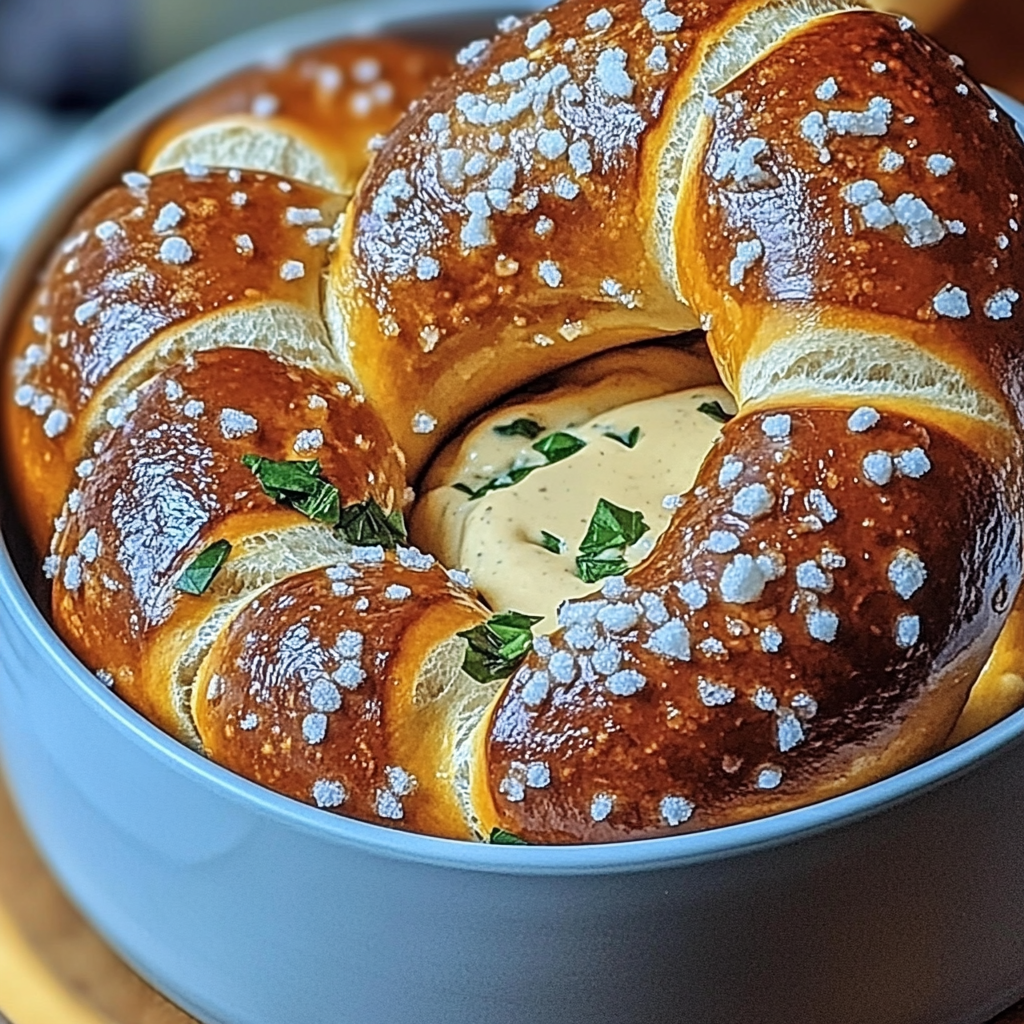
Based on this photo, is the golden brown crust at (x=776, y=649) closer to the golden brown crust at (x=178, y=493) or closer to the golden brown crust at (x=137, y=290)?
the golden brown crust at (x=178, y=493)

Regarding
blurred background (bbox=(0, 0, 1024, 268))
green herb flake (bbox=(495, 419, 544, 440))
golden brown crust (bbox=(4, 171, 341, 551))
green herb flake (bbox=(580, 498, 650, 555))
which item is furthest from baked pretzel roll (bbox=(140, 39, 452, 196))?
blurred background (bbox=(0, 0, 1024, 268))

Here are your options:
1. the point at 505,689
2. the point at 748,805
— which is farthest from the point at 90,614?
the point at 748,805

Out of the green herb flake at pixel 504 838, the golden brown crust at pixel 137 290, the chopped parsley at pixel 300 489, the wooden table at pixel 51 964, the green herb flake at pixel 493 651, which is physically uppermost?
the golden brown crust at pixel 137 290

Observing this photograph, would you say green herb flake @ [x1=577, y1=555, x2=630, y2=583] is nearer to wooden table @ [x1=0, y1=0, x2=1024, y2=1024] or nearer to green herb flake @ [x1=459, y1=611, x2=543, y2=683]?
green herb flake @ [x1=459, y1=611, x2=543, y2=683]

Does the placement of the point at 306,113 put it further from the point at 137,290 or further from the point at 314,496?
the point at 314,496

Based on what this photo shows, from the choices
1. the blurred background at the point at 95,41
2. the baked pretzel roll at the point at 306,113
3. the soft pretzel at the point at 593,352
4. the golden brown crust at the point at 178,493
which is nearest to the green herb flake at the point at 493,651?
the soft pretzel at the point at 593,352

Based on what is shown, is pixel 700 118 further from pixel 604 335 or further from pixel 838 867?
pixel 838 867
